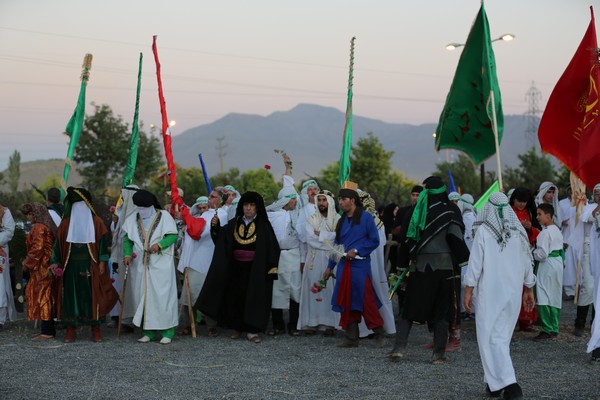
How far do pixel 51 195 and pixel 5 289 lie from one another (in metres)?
1.39

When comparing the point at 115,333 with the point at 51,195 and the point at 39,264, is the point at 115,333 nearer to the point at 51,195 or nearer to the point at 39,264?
the point at 39,264

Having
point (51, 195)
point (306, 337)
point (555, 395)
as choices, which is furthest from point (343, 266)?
point (51, 195)

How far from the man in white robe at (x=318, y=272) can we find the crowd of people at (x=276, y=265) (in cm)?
1

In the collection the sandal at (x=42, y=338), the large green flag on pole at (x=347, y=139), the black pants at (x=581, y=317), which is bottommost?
the sandal at (x=42, y=338)

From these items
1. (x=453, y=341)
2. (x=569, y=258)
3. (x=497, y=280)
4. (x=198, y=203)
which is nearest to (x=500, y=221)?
(x=497, y=280)

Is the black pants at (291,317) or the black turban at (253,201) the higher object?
the black turban at (253,201)

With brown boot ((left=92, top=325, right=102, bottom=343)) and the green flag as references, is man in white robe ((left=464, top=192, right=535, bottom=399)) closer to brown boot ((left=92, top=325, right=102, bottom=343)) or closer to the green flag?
the green flag

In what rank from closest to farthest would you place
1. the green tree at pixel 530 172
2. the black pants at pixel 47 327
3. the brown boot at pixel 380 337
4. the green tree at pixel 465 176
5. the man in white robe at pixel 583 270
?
the brown boot at pixel 380 337 < the black pants at pixel 47 327 < the man in white robe at pixel 583 270 < the green tree at pixel 530 172 < the green tree at pixel 465 176

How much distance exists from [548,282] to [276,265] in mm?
3274

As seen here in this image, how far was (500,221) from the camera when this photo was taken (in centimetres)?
697

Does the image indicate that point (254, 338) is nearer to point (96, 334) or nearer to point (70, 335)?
point (96, 334)

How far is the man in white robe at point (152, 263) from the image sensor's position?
32.9ft

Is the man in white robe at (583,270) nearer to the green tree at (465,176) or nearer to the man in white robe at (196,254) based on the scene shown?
the man in white robe at (196,254)

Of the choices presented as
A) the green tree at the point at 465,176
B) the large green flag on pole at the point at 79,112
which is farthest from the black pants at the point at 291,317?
the green tree at the point at 465,176
